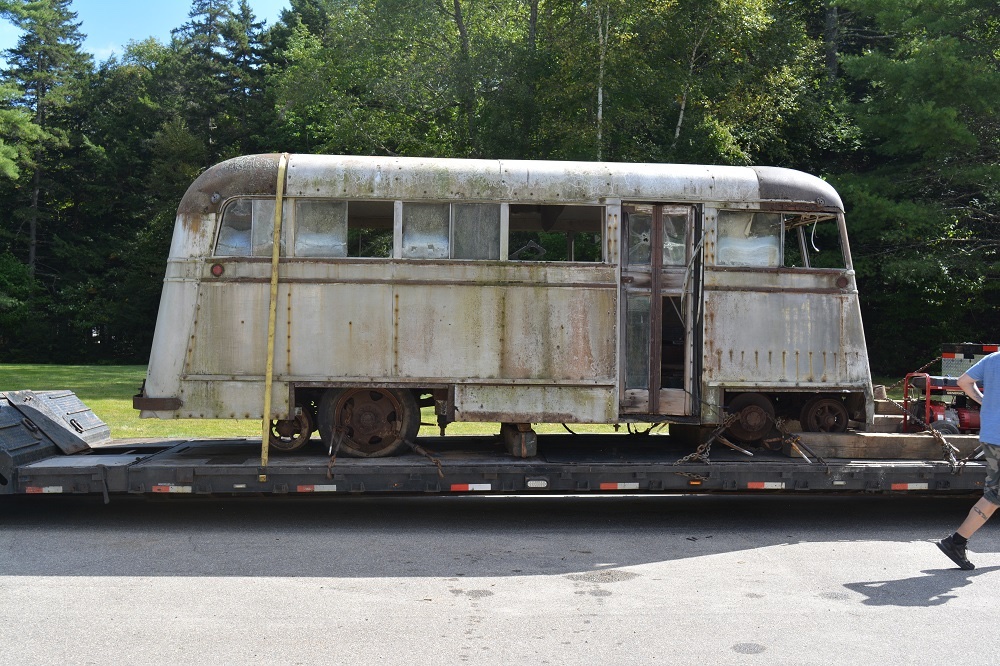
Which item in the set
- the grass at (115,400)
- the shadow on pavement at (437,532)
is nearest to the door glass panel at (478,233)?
the shadow on pavement at (437,532)

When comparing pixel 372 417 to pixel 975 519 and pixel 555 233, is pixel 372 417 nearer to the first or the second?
pixel 555 233

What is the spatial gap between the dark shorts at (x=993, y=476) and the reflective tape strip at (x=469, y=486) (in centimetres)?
412

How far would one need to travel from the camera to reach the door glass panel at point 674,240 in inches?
360

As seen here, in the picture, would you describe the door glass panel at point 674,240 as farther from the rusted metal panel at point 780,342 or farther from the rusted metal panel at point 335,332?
the rusted metal panel at point 335,332

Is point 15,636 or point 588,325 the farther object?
point 588,325

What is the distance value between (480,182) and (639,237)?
5.47 ft

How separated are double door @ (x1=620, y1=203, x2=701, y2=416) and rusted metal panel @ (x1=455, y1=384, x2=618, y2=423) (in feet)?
0.96

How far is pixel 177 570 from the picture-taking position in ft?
22.9

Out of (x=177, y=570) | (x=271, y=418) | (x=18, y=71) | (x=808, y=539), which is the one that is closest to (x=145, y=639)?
(x=177, y=570)

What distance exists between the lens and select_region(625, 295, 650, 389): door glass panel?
9.09 m

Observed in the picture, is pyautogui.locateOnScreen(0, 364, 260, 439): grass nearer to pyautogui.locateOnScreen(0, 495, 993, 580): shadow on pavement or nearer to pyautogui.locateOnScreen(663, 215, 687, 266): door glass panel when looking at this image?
pyautogui.locateOnScreen(0, 495, 993, 580): shadow on pavement

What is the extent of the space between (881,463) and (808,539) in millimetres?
1171

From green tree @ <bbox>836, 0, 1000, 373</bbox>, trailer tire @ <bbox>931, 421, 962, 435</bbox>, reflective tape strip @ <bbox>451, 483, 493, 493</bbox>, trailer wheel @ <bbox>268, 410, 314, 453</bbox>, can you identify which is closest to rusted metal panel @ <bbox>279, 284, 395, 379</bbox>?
trailer wheel @ <bbox>268, 410, 314, 453</bbox>

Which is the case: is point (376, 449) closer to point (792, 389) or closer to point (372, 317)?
point (372, 317)
